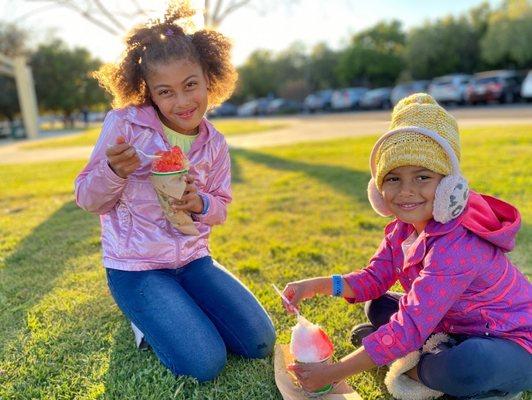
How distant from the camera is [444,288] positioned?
2.01 metres

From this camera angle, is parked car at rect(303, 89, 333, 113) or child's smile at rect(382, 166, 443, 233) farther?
parked car at rect(303, 89, 333, 113)

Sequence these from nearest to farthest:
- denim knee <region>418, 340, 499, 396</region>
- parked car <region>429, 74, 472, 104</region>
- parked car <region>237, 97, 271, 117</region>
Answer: denim knee <region>418, 340, 499, 396</region> < parked car <region>429, 74, 472, 104</region> < parked car <region>237, 97, 271, 117</region>

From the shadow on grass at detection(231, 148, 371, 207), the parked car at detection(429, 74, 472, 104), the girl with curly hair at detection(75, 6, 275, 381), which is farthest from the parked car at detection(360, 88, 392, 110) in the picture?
the girl with curly hair at detection(75, 6, 275, 381)

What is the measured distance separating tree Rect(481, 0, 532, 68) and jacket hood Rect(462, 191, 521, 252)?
34.5 meters

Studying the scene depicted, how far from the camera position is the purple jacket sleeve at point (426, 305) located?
2.01m

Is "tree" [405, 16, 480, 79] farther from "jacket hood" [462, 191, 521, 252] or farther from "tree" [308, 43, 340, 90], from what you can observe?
"jacket hood" [462, 191, 521, 252]

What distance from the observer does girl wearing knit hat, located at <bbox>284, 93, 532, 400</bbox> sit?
2012 mm

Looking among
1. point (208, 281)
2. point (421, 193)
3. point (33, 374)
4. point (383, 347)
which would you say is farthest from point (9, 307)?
point (421, 193)

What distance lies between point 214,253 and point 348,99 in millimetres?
31795

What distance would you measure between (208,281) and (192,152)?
71 centimetres

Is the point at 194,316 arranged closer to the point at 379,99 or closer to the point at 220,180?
the point at 220,180

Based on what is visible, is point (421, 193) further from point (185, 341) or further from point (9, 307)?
point (9, 307)

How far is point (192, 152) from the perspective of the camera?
289 centimetres

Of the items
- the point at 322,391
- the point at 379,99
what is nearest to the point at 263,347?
the point at 322,391
